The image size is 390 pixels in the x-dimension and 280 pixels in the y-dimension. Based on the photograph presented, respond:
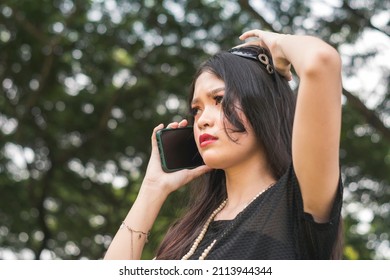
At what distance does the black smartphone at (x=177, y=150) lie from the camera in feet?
8.88

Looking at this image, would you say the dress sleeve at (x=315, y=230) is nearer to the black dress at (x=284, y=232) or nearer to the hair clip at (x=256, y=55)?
the black dress at (x=284, y=232)

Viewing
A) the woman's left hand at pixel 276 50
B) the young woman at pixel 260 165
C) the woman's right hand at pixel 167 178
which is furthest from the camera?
the woman's right hand at pixel 167 178

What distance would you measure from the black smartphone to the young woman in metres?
0.03

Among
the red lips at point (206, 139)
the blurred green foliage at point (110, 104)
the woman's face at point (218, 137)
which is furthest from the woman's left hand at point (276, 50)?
the blurred green foliage at point (110, 104)

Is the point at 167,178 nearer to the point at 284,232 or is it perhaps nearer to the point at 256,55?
the point at 256,55

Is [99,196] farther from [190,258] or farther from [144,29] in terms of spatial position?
[190,258]

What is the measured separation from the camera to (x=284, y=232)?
1.98 m

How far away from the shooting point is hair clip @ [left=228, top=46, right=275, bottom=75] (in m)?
2.30

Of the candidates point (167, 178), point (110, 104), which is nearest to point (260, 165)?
point (167, 178)

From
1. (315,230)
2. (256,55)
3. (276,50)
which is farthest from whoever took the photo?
(256,55)

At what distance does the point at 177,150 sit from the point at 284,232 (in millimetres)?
827

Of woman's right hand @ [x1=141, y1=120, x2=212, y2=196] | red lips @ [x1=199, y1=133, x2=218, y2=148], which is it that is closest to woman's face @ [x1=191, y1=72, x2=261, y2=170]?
red lips @ [x1=199, y1=133, x2=218, y2=148]

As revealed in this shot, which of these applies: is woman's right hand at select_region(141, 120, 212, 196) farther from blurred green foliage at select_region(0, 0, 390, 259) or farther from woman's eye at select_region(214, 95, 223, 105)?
blurred green foliage at select_region(0, 0, 390, 259)

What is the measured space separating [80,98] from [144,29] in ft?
4.10
